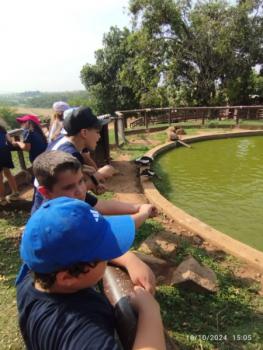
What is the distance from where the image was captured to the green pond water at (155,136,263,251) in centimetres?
487

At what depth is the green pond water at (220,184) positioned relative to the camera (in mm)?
4867

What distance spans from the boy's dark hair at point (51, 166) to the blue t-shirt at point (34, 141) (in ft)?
9.48

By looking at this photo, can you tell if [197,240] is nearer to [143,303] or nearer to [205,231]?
[205,231]

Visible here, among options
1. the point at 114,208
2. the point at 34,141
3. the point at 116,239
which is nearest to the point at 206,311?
the point at 114,208

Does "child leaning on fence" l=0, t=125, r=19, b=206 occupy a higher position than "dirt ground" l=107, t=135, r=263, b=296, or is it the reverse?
"child leaning on fence" l=0, t=125, r=19, b=206

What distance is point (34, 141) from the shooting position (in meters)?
4.88

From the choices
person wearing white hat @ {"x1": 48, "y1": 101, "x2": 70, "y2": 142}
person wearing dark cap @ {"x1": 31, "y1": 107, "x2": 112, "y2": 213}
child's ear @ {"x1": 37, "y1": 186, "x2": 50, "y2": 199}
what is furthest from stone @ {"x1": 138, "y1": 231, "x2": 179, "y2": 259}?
person wearing white hat @ {"x1": 48, "y1": 101, "x2": 70, "y2": 142}

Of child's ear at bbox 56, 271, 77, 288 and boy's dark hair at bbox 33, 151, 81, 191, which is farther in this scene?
boy's dark hair at bbox 33, 151, 81, 191

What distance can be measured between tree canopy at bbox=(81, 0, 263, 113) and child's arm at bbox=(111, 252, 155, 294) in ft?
61.2

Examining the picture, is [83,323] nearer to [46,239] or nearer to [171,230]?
[46,239]

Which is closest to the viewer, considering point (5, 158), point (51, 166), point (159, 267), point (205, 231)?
point (51, 166)

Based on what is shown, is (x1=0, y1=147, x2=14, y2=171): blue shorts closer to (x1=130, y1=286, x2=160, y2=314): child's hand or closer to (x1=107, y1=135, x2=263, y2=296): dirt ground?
(x1=107, y1=135, x2=263, y2=296): dirt ground

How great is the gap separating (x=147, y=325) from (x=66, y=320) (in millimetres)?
321

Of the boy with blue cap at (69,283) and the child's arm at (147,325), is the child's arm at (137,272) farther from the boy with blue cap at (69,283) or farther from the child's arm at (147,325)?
the boy with blue cap at (69,283)
